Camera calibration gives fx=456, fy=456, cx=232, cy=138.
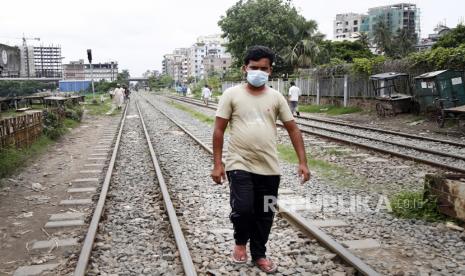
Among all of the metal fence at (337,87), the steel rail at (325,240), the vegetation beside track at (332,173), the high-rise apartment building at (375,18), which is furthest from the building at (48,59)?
the steel rail at (325,240)

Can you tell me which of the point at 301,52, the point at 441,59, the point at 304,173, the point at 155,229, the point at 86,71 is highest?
the point at 86,71

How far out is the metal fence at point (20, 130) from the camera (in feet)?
32.4

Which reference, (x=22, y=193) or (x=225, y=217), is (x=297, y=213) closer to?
(x=225, y=217)

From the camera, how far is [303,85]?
32312mm

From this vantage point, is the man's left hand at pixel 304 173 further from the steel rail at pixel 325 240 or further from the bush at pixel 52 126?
the bush at pixel 52 126

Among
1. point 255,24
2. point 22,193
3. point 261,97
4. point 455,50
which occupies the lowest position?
point 22,193

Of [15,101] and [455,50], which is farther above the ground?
[455,50]

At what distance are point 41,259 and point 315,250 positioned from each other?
8.66 feet

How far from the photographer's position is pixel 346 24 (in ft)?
510

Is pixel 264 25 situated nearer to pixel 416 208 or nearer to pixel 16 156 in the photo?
pixel 16 156

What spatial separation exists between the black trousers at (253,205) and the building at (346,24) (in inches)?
6063

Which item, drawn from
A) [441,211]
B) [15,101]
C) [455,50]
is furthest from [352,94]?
[441,211]

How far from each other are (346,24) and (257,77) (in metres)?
161

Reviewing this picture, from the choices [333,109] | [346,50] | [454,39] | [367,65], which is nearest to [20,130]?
[367,65]
